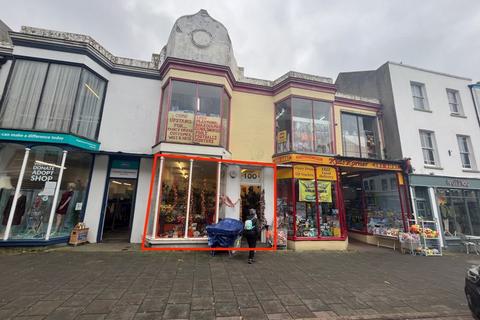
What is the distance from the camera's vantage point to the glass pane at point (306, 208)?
30.5ft

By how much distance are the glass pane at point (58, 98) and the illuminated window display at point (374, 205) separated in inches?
582

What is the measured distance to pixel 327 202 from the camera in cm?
970

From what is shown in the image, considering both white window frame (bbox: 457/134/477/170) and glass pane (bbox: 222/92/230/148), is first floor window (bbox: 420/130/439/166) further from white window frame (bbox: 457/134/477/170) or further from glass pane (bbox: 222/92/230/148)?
glass pane (bbox: 222/92/230/148)

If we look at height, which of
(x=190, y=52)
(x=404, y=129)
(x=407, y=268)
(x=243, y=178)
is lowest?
(x=407, y=268)

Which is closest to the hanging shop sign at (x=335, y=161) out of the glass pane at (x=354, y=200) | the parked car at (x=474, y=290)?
the glass pane at (x=354, y=200)

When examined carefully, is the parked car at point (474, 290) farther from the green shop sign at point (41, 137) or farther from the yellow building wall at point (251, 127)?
the green shop sign at point (41, 137)

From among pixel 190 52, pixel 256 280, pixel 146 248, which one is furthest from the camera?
pixel 190 52

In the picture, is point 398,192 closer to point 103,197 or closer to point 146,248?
point 146,248

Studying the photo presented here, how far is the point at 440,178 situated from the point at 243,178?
11.1 metres

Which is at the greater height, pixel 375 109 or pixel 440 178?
pixel 375 109

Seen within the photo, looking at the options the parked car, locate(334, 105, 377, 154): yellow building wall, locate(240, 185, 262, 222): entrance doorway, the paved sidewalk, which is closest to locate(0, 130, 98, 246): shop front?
the paved sidewalk

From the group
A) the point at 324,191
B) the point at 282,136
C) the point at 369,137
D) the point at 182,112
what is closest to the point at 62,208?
the point at 182,112

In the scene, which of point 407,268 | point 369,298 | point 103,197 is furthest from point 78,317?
point 407,268

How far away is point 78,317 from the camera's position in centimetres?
347
